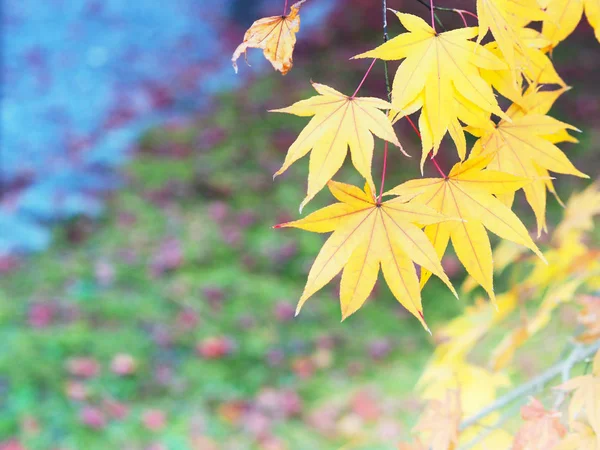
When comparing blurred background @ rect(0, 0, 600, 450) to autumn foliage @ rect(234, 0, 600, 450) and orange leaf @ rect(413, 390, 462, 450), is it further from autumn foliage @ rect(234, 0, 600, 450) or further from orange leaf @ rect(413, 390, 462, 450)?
autumn foliage @ rect(234, 0, 600, 450)

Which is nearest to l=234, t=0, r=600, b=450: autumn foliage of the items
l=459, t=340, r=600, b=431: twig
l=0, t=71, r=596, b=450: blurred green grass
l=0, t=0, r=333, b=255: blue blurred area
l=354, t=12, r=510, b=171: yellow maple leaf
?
l=354, t=12, r=510, b=171: yellow maple leaf

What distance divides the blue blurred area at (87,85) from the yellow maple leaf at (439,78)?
300cm

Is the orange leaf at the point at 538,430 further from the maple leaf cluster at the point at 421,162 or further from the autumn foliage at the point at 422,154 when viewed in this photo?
the maple leaf cluster at the point at 421,162

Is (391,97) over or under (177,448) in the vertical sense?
over

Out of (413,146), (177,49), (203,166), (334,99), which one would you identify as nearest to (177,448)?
(334,99)

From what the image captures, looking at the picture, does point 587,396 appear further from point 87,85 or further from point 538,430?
point 87,85

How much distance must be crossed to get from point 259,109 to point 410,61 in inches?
158

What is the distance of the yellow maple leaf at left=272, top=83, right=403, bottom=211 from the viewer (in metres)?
0.60

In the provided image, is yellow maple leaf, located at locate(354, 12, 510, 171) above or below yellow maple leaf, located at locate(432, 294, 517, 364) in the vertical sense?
above

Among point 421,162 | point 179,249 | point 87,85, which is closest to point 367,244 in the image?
point 421,162

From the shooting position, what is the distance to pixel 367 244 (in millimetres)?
626

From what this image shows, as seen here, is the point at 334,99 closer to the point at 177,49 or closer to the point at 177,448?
the point at 177,448

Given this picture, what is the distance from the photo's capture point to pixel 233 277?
3.14 metres

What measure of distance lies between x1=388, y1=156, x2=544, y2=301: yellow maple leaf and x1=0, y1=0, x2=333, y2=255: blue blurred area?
9.80ft
